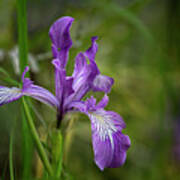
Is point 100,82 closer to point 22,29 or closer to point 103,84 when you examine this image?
point 103,84

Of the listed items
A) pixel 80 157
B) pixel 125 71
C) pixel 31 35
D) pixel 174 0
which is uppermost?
pixel 174 0

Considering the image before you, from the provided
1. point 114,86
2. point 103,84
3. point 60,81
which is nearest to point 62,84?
point 60,81

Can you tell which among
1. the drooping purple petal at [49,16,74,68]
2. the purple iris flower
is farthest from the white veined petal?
the drooping purple petal at [49,16,74,68]

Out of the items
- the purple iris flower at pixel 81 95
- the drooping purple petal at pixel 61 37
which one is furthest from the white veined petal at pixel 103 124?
the drooping purple petal at pixel 61 37

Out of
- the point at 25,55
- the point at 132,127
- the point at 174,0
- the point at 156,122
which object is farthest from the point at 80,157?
the point at 174,0

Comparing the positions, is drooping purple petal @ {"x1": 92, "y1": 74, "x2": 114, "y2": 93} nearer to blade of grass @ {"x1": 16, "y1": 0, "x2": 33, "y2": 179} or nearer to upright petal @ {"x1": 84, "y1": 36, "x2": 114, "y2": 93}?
upright petal @ {"x1": 84, "y1": 36, "x2": 114, "y2": 93}

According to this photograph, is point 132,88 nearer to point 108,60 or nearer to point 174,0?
point 108,60

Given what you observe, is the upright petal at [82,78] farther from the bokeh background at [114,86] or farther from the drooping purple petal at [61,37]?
the bokeh background at [114,86]
